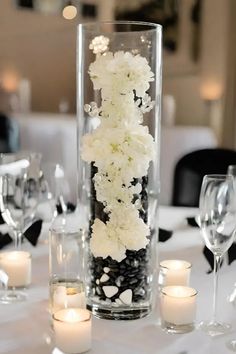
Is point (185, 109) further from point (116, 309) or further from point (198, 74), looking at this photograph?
point (116, 309)

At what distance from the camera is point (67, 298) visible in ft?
3.11

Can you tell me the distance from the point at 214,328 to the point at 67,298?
0.80ft

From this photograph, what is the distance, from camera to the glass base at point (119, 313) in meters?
0.99

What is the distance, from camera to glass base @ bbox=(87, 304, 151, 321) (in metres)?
0.99

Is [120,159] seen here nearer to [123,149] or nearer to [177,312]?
[123,149]

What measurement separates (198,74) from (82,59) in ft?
16.5

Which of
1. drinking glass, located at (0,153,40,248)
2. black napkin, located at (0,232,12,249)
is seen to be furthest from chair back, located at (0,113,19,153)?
drinking glass, located at (0,153,40,248)

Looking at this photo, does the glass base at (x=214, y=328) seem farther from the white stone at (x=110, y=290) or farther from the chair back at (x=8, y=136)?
the chair back at (x=8, y=136)

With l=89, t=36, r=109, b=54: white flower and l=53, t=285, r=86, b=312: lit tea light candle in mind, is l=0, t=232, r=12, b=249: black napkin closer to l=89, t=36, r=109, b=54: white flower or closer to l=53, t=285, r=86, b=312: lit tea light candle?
l=53, t=285, r=86, b=312: lit tea light candle

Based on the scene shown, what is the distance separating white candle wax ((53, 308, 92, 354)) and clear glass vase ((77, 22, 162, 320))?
142mm

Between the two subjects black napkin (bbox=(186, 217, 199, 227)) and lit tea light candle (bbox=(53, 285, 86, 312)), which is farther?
black napkin (bbox=(186, 217, 199, 227))

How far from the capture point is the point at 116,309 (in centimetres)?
100

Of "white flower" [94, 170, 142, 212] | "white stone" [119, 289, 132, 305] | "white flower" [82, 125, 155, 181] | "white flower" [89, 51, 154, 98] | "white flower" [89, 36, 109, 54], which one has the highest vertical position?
"white flower" [89, 36, 109, 54]

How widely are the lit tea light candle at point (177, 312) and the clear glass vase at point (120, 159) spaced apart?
2.6 inches
